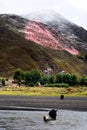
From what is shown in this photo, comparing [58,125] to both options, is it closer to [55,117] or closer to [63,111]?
[55,117]

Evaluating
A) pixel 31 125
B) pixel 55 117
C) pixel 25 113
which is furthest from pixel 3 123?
pixel 25 113

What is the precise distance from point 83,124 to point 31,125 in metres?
6.44

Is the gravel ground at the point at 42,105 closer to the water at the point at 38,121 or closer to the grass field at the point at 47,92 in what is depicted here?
the water at the point at 38,121

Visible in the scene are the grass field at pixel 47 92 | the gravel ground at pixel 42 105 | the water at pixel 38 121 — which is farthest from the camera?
the grass field at pixel 47 92

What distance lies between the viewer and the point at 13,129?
176ft

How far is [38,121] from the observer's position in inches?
2470

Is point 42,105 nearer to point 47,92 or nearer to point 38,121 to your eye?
point 38,121

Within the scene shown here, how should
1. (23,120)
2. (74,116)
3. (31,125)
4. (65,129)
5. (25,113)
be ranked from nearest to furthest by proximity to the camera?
(65,129)
(31,125)
(23,120)
(74,116)
(25,113)

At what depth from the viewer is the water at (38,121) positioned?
5575cm

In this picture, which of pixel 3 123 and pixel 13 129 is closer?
pixel 13 129

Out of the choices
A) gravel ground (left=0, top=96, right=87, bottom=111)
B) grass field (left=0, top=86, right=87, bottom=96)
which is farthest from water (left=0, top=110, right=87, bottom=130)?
grass field (left=0, top=86, right=87, bottom=96)

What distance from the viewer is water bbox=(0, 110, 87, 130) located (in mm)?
55750

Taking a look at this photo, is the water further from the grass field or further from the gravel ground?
the grass field

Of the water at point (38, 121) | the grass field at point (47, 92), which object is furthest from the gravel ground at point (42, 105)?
the grass field at point (47, 92)
